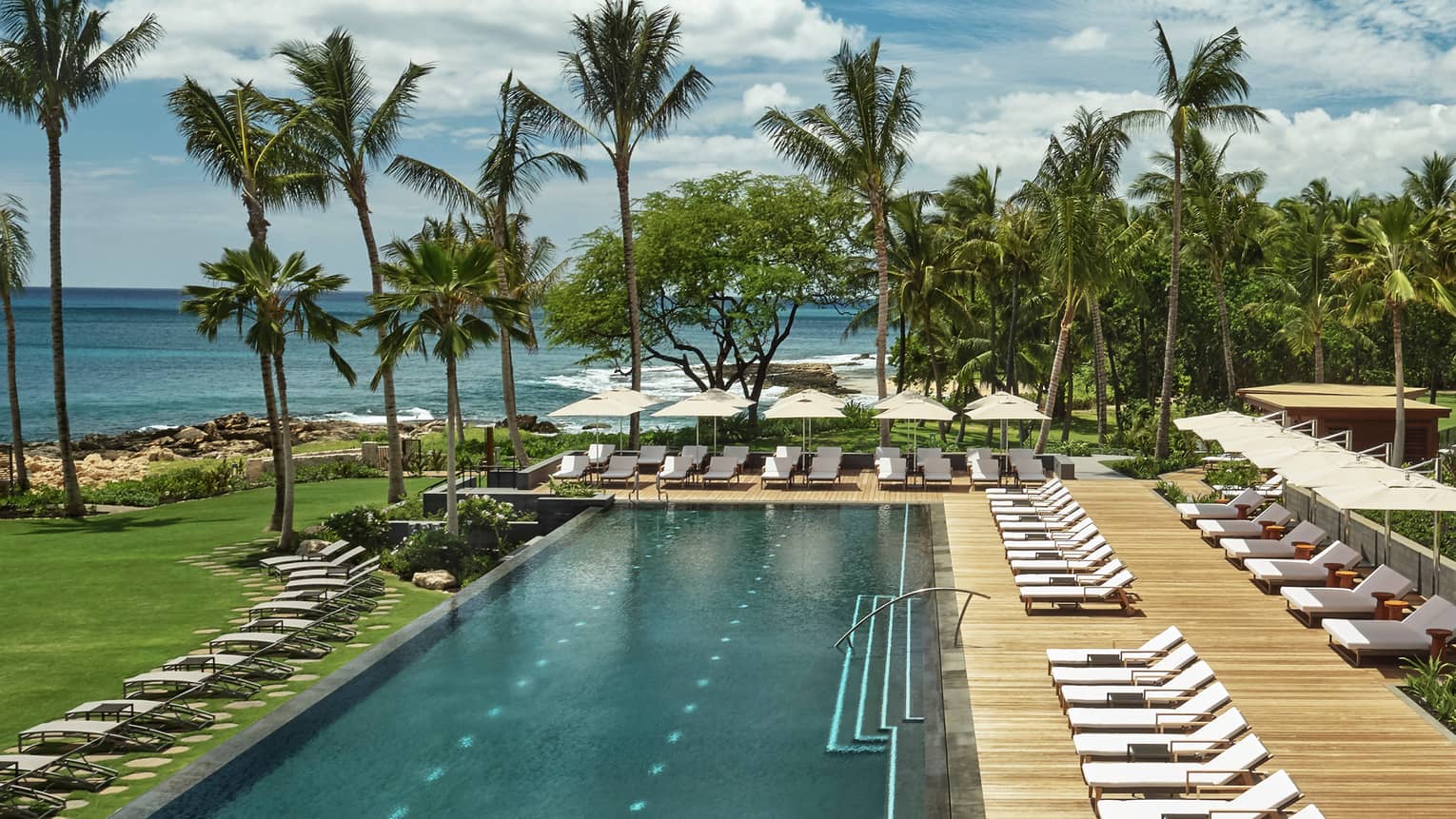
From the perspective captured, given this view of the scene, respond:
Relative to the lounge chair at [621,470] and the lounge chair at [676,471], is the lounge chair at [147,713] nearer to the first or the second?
the lounge chair at [621,470]

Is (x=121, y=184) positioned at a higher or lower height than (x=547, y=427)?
higher

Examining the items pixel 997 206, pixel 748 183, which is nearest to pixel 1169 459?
pixel 997 206

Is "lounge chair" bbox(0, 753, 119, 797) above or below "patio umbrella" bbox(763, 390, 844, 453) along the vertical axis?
below

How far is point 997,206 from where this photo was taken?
3891cm

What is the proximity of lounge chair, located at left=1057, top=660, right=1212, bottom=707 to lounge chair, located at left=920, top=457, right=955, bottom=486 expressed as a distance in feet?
46.1

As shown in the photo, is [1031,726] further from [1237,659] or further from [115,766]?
[115,766]

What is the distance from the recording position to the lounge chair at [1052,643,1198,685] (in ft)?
34.4

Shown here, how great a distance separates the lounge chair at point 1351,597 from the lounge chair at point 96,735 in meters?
12.6

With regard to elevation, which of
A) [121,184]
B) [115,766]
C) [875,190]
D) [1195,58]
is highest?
Result: [121,184]

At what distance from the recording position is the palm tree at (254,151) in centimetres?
1970

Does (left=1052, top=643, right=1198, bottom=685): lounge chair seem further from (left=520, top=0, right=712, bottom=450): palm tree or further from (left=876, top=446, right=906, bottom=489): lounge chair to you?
(left=520, top=0, right=712, bottom=450): palm tree

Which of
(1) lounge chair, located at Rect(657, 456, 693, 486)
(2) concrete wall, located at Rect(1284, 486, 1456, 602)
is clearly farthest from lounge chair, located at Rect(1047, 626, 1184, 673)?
(1) lounge chair, located at Rect(657, 456, 693, 486)

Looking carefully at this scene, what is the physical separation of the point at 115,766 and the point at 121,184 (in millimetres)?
164932

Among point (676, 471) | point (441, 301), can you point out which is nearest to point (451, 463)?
point (441, 301)
